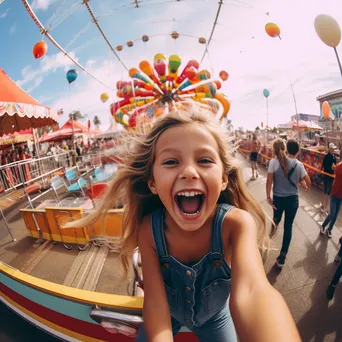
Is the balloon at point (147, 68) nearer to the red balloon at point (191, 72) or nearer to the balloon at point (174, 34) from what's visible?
the red balloon at point (191, 72)

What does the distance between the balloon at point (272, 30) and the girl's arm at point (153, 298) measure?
26.2ft

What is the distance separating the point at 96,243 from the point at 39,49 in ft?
21.5

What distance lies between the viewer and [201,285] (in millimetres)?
1132

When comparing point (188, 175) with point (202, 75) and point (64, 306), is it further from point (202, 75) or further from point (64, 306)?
point (202, 75)

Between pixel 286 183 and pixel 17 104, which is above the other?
pixel 17 104

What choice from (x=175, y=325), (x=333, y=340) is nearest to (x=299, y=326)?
(x=333, y=340)

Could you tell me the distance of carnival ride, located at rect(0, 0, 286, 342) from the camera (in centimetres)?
149

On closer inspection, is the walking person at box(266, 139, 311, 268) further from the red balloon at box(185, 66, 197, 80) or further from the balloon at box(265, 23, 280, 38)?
the red balloon at box(185, 66, 197, 80)

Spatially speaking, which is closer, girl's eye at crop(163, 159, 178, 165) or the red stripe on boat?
girl's eye at crop(163, 159, 178, 165)

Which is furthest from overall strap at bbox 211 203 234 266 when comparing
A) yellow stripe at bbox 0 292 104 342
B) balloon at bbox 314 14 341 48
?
balloon at bbox 314 14 341 48

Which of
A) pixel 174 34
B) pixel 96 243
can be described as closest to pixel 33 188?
pixel 96 243

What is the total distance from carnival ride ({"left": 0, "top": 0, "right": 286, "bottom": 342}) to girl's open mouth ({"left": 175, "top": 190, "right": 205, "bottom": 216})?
80 cm

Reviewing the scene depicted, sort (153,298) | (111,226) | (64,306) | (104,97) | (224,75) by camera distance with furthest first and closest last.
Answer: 1. (104,97)
2. (224,75)
3. (111,226)
4. (64,306)
5. (153,298)

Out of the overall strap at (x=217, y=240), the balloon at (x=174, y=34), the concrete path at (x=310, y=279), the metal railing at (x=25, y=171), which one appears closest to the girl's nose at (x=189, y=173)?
the overall strap at (x=217, y=240)
